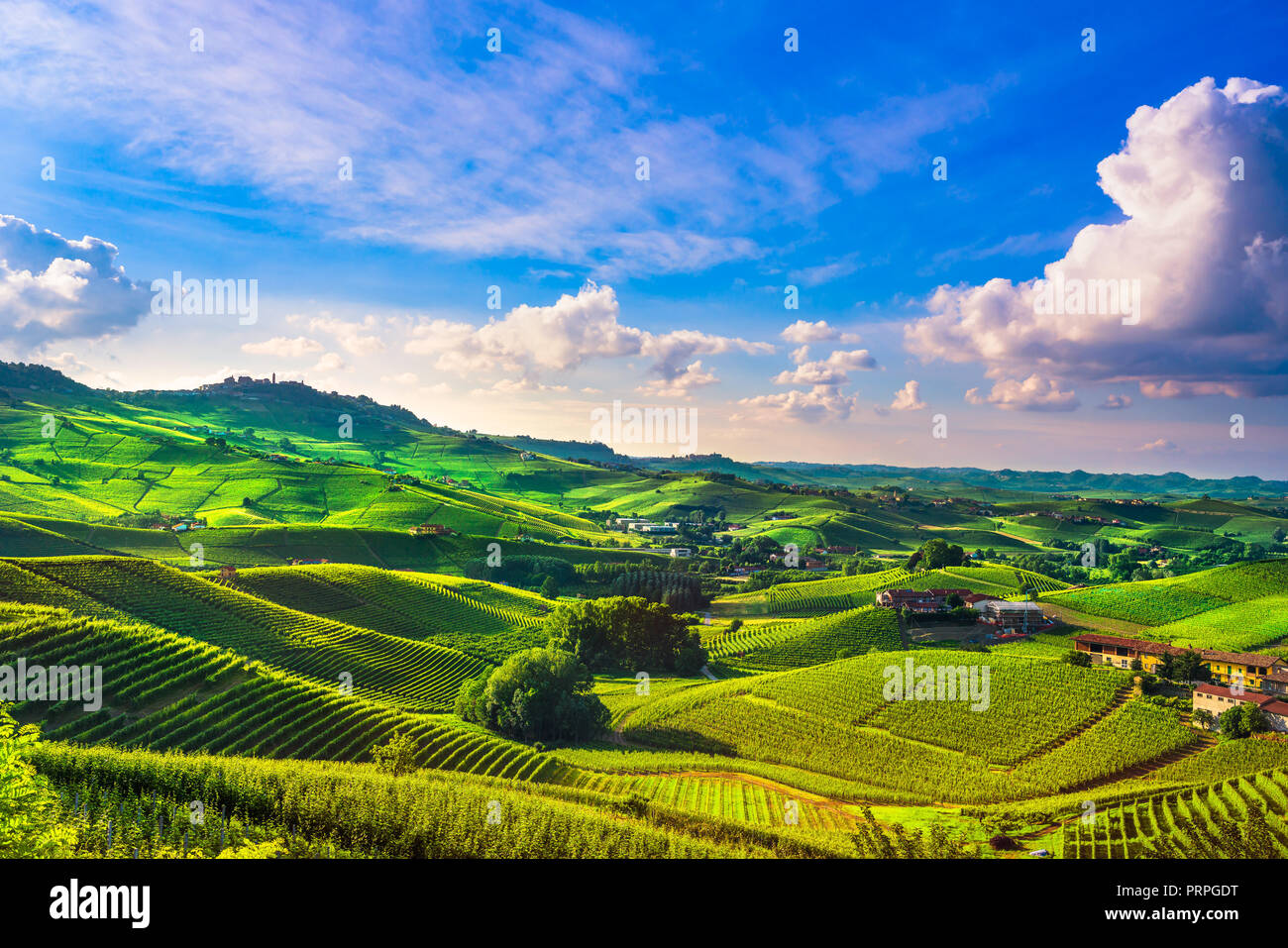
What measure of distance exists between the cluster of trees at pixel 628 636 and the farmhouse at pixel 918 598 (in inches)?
863

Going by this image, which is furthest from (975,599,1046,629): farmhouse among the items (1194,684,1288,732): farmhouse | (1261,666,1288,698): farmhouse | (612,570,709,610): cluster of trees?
(612,570,709,610): cluster of trees

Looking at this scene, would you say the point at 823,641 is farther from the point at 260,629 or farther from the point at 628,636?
the point at 260,629

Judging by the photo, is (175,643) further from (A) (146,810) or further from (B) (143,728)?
(A) (146,810)

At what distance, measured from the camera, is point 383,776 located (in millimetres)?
20516

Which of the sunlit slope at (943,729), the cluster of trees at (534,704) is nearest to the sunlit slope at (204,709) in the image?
the cluster of trees at (534,704)

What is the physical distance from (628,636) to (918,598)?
30.4m

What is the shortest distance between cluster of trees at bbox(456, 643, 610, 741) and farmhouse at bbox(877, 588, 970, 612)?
37018mm

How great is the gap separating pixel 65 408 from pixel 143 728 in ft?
642

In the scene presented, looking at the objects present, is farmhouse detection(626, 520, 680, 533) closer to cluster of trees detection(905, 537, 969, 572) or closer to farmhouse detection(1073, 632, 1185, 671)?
cluster of trees detection(905, 537, 969, 572)

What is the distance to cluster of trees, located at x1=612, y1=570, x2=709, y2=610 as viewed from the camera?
253 ft

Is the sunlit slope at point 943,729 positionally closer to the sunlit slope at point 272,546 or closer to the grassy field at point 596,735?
the grassy field at point 596,735

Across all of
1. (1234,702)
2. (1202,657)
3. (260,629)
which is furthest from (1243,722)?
(260,629)

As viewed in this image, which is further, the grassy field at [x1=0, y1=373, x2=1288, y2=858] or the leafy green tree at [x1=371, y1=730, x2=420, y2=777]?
the leafy green tree at [x1=371, y1=730, x2=420, y2=777]
